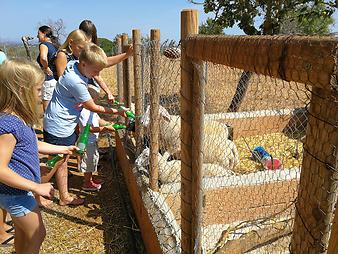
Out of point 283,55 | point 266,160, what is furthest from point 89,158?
point 283,55

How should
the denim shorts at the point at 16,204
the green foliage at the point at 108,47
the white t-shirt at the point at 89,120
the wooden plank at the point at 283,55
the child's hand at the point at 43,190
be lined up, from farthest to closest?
the green foliage at the point at 108,47, the white t-shirt at the point at 89,120, the denim shorts at the point at 16,204, the child's hand at the point at 43,190, the wooden plank at the point at 283,55

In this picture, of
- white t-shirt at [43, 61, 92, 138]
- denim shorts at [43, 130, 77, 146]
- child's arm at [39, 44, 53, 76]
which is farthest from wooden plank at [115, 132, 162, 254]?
child's arm at [39, 44, 53, 76]

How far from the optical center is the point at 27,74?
201 cm

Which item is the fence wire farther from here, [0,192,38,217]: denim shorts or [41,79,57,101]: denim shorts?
[41,79,57,101]: denim shorts

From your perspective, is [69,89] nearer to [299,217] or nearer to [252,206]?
[252,206]

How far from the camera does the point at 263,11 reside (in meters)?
6.57

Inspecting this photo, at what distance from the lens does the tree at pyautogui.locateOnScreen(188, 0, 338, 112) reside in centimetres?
627

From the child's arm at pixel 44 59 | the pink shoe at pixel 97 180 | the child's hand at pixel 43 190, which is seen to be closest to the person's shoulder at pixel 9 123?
the child's hand at pixel 43 190

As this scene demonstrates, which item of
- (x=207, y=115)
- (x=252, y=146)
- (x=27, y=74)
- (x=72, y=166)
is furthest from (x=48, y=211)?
(x=252, y=146)

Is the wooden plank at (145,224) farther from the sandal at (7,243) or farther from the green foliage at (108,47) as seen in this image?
the green foliage at (108,47)

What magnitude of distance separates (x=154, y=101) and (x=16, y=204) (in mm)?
1287

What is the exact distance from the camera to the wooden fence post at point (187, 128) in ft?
5.80

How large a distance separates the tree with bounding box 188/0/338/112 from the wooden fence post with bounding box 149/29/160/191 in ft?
11.4

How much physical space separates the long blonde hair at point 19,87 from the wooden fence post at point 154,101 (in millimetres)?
978
